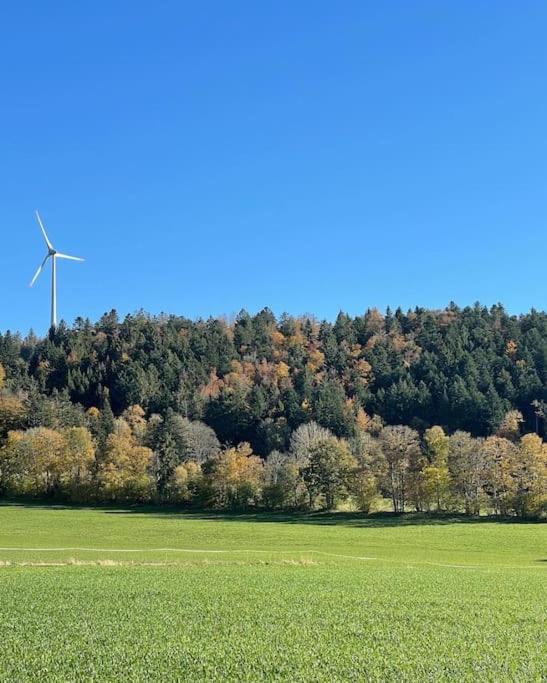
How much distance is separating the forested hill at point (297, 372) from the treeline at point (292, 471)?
19419 millimetres

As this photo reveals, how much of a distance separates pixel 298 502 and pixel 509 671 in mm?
78255

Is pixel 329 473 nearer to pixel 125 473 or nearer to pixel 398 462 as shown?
pixel 398 462

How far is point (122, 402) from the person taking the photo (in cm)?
16450

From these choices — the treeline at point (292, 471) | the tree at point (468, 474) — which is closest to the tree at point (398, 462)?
the treeline at point (292, 471)

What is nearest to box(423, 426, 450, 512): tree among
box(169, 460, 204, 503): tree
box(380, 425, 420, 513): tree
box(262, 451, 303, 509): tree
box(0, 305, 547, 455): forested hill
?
box(380, 425, 420, 513): tree

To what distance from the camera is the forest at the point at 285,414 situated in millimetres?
82062

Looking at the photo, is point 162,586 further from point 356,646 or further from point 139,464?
point 139,464

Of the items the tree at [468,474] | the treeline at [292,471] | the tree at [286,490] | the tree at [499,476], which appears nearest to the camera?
the tree at [499,476]

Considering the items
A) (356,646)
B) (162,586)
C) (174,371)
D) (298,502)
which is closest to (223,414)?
(174,371)

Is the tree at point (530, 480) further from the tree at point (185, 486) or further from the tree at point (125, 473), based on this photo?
the tree at point (125, 473)

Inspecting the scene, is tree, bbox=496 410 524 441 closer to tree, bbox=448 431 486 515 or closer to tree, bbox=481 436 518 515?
tree, bbox=481 436 518 515

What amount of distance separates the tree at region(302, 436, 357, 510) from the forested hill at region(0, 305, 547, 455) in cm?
4816

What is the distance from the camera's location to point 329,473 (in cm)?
8581

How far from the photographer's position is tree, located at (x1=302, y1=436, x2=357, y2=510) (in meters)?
85.7
